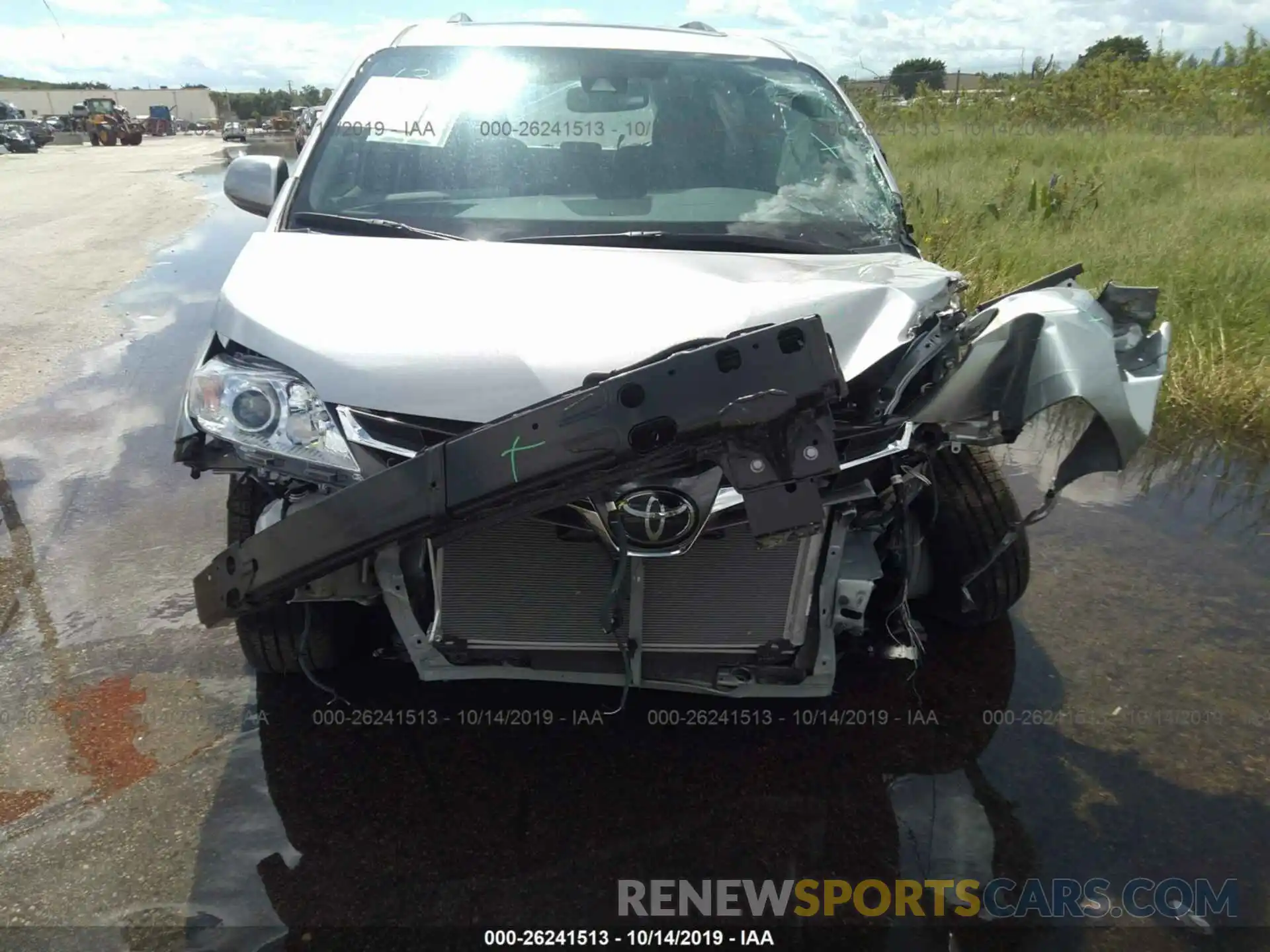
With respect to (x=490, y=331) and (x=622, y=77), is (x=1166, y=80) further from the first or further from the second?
(x=490, y=331)

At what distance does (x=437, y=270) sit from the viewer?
2537 mm

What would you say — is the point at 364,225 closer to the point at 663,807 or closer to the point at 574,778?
the point at 574,778

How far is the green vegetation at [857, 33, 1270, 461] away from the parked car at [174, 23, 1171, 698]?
10.3ft

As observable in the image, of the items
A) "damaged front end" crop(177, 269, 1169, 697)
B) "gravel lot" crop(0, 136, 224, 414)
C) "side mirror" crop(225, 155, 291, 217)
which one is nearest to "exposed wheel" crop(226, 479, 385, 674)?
"damaged front end" crop(177, 269, 1169, 697)

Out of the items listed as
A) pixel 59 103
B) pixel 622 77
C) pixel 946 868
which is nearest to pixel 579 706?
pixel 946 868

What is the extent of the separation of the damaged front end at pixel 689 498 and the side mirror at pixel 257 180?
1585 millimetres

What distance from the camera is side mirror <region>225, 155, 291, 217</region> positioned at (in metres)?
3.54

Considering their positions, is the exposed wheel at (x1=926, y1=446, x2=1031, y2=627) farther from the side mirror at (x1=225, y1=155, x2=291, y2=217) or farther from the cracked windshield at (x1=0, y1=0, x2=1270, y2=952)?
the side mirror at (x1=225, y1=155, x2=291, y2=217)

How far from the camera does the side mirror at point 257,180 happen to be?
3.54 meters

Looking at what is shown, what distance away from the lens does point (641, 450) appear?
178 cm

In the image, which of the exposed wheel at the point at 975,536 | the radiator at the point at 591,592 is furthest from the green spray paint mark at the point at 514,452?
the exposed wheel at the point at 975,536

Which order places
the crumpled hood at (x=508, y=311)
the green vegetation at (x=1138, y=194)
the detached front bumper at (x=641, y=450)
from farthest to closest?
1. the green vegetation at (x=1138, y=194)
2. the crumpled hood at (x=508, y=311)
3. the detached front bumper at (x=641, y=450)

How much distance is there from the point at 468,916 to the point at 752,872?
0.66 m

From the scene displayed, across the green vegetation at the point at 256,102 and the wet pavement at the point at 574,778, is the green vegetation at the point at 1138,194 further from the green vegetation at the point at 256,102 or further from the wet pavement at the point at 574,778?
the green vegetation at the point at 256,102
